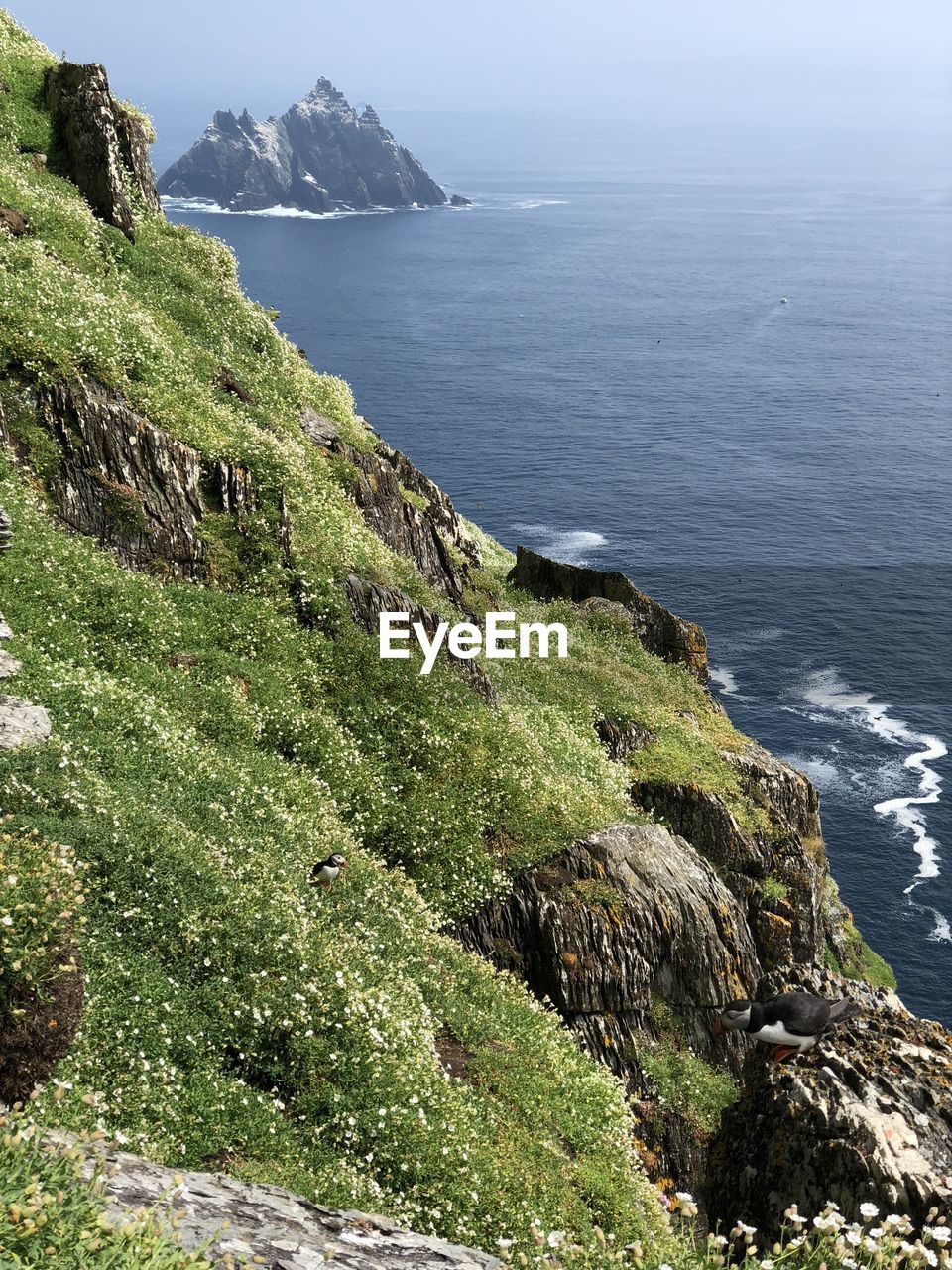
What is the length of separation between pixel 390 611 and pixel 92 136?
20914 mm

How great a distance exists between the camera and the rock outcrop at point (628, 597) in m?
47.1

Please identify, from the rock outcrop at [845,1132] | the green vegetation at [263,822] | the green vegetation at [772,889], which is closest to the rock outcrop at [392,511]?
the green vegetation at [263,822]

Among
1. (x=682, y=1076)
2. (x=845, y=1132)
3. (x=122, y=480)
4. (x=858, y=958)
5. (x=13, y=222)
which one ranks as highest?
(x=13, y=222)

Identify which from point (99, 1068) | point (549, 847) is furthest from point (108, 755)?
point (549, 847)

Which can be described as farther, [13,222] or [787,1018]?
[13,222]

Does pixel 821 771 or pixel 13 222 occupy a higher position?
pixel 13 222

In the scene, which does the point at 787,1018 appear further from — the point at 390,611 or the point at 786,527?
the point at 786,527

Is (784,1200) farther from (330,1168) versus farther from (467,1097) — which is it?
(330,1168)

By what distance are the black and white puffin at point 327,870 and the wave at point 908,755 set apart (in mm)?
71243

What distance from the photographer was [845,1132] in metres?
15.8

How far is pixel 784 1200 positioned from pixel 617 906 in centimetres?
909

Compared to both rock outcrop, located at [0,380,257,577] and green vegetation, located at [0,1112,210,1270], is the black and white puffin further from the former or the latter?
green vegetation, located at [0,1112,210,1270]

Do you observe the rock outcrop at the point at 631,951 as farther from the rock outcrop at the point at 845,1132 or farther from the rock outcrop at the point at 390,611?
the rock outcrop at the point at 390,611

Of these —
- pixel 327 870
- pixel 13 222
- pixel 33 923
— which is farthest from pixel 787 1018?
pixel 13 222
